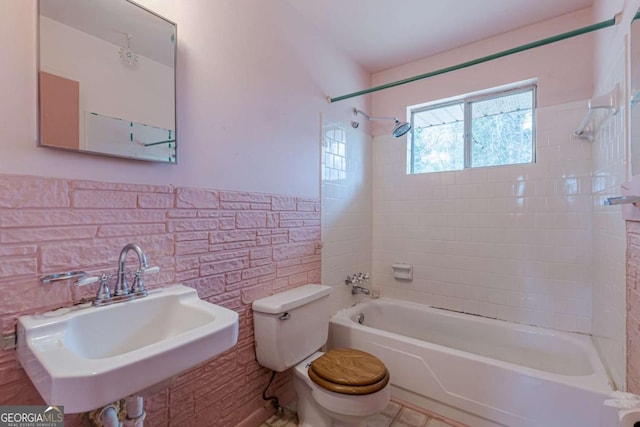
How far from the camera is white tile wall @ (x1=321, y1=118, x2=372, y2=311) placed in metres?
2.21

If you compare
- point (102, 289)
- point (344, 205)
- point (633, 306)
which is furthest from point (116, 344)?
point (633, 306)

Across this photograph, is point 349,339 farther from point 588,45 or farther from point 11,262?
point 588,45

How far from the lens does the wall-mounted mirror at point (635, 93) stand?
3.60 feet

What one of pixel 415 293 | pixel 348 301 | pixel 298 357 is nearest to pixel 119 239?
pixel 298 357

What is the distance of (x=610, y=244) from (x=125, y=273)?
2292 millimetres

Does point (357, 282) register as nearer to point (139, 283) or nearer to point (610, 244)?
point (610, 244)

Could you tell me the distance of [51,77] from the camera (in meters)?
0.96

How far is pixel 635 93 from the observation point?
1.11 meters

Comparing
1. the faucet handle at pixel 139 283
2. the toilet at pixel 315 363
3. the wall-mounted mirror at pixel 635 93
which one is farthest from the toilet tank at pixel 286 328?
the wall-mounted mirror at pixel 635 93

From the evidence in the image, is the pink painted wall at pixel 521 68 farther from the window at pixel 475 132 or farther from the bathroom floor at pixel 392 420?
the bathroom floor at pixel 392 420

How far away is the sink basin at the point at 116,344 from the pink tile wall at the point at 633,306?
151cm

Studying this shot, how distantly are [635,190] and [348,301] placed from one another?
1.86 metres

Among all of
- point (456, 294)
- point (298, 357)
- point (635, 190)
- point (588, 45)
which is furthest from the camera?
point (456, 294)

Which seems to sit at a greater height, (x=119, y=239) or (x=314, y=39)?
(x=314, y=39)
